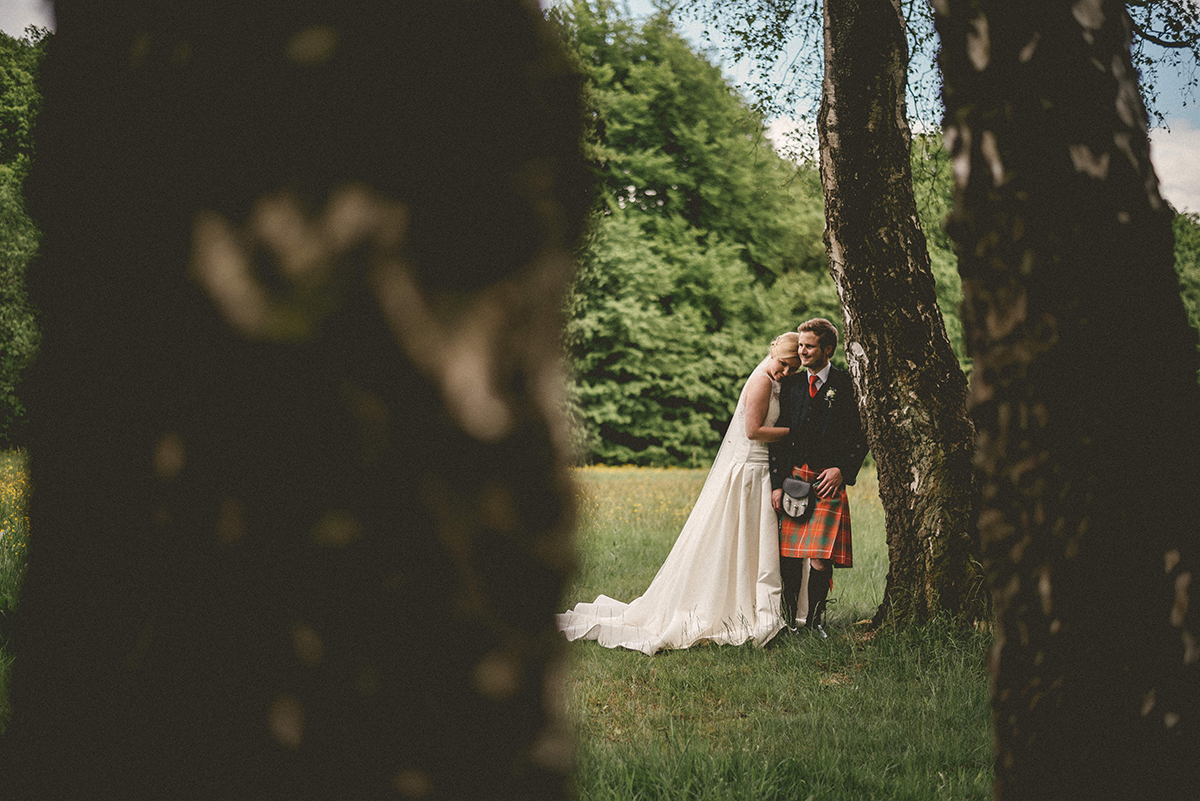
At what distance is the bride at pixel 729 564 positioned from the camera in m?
5.52

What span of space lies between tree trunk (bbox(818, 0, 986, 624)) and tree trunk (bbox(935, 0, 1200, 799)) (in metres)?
3.62

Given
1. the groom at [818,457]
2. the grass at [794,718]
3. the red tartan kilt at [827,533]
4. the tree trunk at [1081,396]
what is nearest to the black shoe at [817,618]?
the groom at [818,457]

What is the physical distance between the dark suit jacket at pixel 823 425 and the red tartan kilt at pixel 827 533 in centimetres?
15

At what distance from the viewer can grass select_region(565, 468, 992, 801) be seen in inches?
118

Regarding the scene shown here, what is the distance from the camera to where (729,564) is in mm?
5734

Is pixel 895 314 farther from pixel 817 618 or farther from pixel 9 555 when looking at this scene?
pixel 9 555

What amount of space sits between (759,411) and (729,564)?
3.58 feet

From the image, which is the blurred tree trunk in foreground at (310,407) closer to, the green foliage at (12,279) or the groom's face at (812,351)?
the groom's face at (812,351)

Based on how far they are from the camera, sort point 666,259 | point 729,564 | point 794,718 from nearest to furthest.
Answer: point 794,718 → point 729,564 → point 666,259

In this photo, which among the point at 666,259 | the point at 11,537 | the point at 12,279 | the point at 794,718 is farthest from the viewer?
the point at 666,259

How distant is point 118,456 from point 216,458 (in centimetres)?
14

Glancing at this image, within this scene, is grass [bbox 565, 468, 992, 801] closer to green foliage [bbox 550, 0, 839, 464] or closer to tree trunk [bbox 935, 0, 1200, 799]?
tree trunk [bbox 935, 0, 1200, 799]

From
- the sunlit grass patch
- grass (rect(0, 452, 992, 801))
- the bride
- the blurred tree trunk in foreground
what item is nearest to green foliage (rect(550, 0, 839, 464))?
the sunlit grass patch

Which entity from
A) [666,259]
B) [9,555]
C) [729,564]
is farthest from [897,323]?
[666,259]
